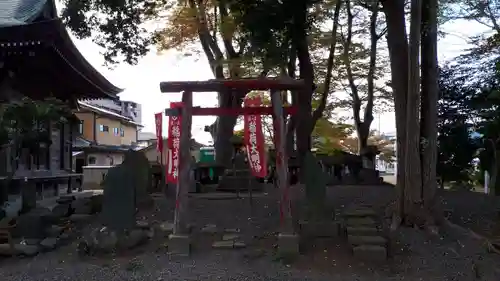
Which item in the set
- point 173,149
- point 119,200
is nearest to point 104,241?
point 119,200

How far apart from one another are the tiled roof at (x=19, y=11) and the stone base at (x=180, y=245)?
298 inches

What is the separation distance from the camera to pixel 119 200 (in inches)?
321

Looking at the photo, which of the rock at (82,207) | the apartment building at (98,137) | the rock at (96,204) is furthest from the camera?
the apartment building at (98,137)

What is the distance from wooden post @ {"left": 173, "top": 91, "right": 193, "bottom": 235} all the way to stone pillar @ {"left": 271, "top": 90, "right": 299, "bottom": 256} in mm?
1493

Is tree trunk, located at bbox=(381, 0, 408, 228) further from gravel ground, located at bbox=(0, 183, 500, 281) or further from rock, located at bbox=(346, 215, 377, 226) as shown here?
gravel ground, located at bbox=(0, 183, 500, 281)

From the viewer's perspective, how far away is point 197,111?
8289 millimetres

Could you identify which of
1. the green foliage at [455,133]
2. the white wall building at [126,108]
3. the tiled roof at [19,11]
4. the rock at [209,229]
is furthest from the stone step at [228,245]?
the white wall building at [126,108]

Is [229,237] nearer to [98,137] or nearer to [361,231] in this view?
[361,231]

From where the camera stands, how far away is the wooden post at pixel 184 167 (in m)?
7.88

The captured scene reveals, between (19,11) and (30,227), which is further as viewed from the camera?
(19,11)

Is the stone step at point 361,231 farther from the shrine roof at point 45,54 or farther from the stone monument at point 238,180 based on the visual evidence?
the shrine roof at point 45,54

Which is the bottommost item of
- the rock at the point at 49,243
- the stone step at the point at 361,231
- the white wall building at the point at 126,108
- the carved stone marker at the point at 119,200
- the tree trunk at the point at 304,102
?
the rock at the point at 49,243

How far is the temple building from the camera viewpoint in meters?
11.7

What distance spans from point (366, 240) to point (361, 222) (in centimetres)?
98
